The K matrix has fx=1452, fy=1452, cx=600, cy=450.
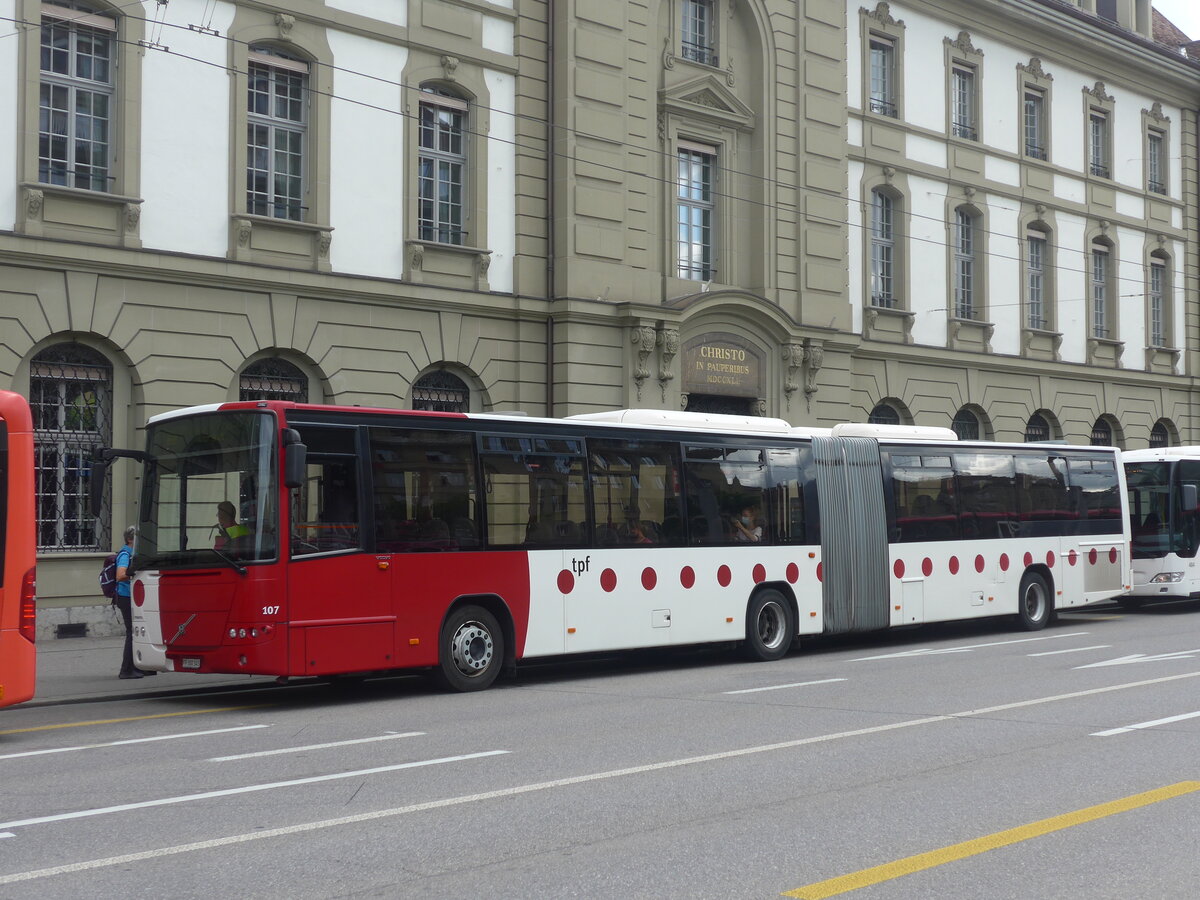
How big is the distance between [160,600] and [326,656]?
1744 millimetres

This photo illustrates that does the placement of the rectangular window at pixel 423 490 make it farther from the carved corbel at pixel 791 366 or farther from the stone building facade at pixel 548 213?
the carved corbel at pixel 791 366

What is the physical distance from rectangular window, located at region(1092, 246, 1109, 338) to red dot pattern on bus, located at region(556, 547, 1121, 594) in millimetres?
16483

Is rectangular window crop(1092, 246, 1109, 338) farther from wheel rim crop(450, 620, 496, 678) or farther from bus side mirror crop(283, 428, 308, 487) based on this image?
bus side mirror crop(283, 428, 308, 487)

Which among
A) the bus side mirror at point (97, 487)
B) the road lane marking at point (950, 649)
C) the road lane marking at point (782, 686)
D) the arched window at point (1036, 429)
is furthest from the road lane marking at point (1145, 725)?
the arched window at point (1036, 429)

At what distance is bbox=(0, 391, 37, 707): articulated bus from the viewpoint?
11219 mm

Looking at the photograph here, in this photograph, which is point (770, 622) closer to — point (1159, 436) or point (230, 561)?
point (230, 561)

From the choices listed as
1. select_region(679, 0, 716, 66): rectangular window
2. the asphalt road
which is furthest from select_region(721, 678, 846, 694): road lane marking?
select_region(679, 0, 716, 66): rectangular window

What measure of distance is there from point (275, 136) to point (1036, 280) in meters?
21.8

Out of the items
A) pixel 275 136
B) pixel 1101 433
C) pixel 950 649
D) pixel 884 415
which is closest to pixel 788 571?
pixel 950 649

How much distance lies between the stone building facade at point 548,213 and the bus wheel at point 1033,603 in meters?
7.59

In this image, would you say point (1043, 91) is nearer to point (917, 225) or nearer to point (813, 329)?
point (917, 225)

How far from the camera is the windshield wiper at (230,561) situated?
43.0ft

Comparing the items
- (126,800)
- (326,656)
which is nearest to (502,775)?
(126,800)

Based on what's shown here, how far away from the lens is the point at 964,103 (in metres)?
34.8
